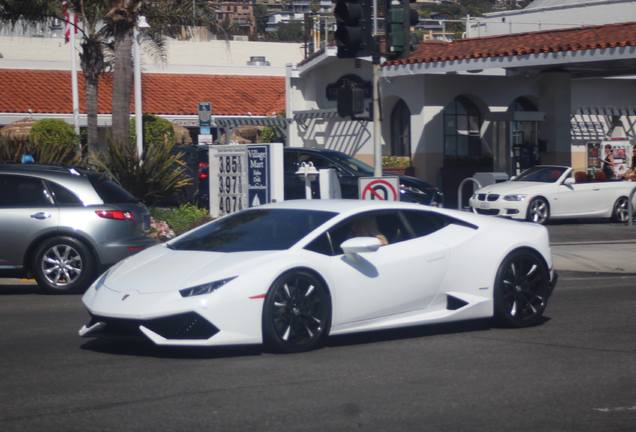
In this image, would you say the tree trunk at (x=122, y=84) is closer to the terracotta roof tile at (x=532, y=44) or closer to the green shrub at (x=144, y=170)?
A: the green shrub at (x=144, y=170)

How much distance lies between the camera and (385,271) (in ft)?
32.6

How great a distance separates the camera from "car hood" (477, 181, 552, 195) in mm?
26125

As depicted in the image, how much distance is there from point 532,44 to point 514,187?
18.1ft

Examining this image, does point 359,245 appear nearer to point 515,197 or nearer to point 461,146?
point 515,197

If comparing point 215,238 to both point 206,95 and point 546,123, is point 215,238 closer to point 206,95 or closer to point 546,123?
point 546,123

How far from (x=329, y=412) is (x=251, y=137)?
36600mm

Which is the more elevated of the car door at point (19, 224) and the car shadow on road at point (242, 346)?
the car door at point (19, 224)

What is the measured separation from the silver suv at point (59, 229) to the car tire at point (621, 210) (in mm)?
15978

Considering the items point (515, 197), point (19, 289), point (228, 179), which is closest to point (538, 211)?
point (515, 197)

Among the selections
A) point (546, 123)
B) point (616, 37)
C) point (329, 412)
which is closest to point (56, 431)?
point (329, 412)

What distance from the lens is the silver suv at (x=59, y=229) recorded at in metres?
14.0

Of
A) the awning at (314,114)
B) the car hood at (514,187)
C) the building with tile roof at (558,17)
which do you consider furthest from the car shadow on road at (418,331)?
the building with tile roof at (558,17)

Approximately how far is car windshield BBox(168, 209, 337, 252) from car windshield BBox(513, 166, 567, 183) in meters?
17.3

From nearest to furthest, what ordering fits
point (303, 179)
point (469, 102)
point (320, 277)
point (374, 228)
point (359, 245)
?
point (320, 277) → point (359, 245) → point (374, 228) → point (303, 179) → point (469, 102)
